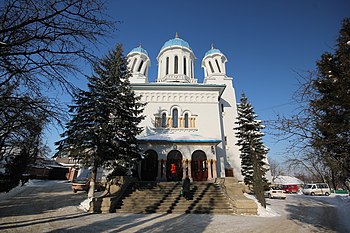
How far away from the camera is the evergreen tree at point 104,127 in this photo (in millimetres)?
11312

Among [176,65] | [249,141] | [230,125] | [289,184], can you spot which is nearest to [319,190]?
[230,125]

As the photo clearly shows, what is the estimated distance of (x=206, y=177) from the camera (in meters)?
16.5

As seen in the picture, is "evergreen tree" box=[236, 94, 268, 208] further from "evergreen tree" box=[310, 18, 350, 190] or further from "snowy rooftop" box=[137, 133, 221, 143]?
"evergreen tree" box=[310, 18, 350, 190]

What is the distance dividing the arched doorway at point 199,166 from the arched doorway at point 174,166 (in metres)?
1.15

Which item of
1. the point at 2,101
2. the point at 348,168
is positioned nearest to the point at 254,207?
the point at 348,168

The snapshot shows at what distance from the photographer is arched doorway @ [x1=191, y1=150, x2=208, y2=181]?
54.3 feet

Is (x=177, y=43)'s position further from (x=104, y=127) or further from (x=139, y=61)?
(x=104, y=127)

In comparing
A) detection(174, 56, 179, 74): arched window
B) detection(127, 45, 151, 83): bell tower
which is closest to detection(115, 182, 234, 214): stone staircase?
detection(174, 56, 179, 74): arched window

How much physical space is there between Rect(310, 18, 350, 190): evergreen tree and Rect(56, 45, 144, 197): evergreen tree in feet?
31.7

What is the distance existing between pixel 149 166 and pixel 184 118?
6.37 metres

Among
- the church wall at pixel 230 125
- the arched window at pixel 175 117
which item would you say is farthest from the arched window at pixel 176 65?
the arched window at pixel 175 117

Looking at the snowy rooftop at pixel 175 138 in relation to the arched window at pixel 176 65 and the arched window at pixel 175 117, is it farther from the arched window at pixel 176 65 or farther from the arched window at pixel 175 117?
the arched window at pixel 176 65

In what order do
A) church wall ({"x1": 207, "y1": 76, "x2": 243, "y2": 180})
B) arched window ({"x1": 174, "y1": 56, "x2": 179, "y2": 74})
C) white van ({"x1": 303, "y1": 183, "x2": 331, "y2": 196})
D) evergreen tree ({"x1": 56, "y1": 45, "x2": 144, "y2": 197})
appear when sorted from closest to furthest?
evergreen tree ({"x1": 56, "y1": 45, "x2": 144, "y2": 197}) → church wall ({"x1": 207, "y1": 76, "x2": 243, "y2": 180}) → white van ({"x1": 303, "y1": 183, "x2": 331, "y2": 196}) → arched window ({"x1": 174, "y1": 56, "x2": 179, "y2": 74})

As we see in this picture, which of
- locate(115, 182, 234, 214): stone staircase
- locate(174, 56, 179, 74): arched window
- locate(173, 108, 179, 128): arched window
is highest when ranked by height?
locate(174, 56, 179, 74): arched window
